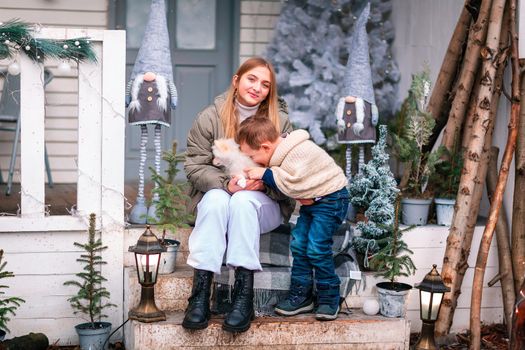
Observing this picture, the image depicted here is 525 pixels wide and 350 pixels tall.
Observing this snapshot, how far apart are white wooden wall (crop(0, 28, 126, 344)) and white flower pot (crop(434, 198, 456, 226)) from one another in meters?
1.83

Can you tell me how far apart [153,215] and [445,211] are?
5.50 ft

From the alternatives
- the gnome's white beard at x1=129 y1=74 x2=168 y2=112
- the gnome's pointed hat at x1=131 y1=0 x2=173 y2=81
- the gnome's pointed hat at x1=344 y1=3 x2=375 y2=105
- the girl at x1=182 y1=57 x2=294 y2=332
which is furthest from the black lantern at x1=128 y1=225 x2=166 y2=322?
the gnome's pointed hat at x1=344 y1=3 x2=375 y2=105

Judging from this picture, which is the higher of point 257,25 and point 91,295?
point 257,25

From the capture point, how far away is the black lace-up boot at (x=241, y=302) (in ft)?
13.9

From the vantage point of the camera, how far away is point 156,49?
4898 millimetres

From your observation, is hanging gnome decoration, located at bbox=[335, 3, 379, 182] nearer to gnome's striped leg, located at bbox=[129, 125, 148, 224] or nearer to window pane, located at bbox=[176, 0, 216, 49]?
gnome's striped leg, located at bbox=[129, 125, 148, 224]

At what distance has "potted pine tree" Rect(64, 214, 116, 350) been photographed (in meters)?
4.64

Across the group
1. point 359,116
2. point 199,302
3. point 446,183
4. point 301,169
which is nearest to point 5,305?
point 199,302

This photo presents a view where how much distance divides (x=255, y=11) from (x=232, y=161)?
125 inches

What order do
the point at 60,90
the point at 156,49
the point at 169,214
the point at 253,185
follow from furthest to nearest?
the point at 60,90 → the point at 156,49 → the point at 169,214 → the point at 253,185

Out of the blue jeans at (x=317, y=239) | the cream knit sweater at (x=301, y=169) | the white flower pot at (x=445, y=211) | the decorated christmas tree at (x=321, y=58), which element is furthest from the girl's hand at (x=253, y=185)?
the decorated christmas tree at (x=321, y=58)

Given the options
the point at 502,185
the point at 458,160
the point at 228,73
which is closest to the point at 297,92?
the point at 228,73

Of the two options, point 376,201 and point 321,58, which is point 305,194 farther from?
point 321,58

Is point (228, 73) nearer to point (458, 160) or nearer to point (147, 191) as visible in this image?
point (147, 191)
